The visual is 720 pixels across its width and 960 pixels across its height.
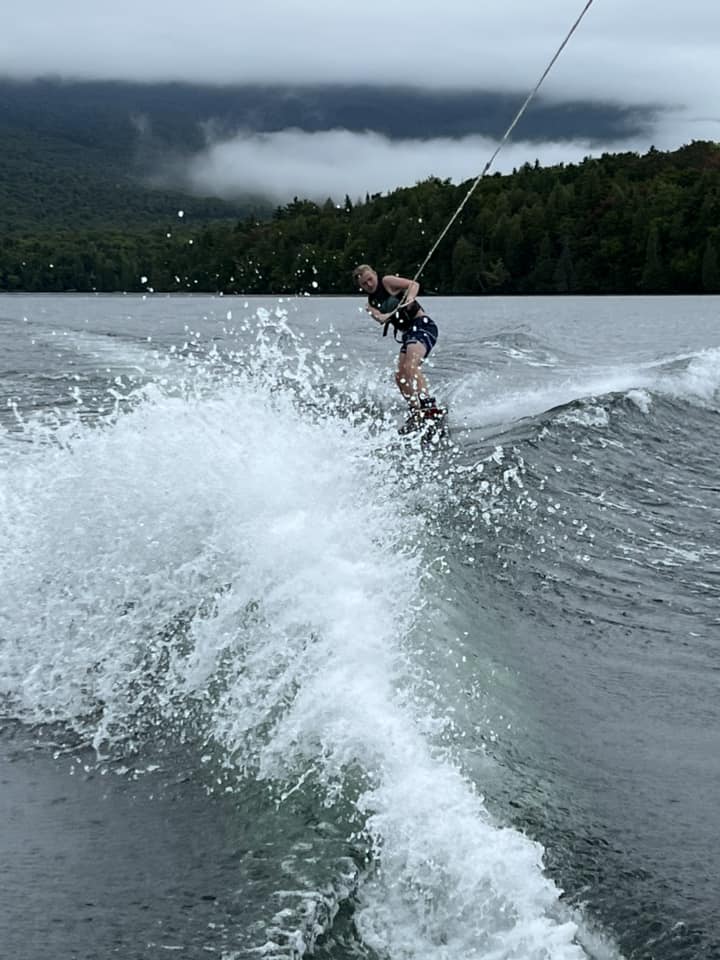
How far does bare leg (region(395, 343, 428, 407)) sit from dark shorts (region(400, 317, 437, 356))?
0.21 feet

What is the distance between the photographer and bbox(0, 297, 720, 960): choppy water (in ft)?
11.3

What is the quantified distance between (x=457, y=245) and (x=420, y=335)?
82141 millimetres

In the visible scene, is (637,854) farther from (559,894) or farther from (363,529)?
(363,529)

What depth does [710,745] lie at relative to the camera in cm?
467

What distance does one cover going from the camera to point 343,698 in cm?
446

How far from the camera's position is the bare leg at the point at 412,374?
13148 mm

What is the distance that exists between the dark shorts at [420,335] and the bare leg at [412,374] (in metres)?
0.06

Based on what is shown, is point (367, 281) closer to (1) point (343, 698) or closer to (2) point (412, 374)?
(2) point (412, 374)

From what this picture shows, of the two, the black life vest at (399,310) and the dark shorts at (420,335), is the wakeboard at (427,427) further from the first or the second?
the black life vest at (399,310)

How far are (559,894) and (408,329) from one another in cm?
1039

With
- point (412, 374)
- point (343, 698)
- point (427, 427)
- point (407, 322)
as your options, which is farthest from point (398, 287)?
point (343, 698)

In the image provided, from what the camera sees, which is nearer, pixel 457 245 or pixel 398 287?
pixel 398 287

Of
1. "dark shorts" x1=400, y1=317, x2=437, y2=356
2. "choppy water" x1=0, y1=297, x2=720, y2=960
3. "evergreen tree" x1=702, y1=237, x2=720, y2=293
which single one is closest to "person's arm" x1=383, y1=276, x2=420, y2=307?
"dark shorts" x1=400, y1=317, x2=437, y2=356

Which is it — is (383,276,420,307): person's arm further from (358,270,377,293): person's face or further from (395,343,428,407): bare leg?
(395,343,428,407): bare leg
